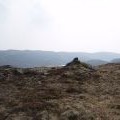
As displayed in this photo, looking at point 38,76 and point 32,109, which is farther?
point 38,76

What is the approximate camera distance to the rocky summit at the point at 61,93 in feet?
66.6

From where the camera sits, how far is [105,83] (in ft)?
91.2

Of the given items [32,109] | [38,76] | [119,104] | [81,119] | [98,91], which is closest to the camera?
[81,119]

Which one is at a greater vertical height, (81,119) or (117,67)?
(117,67)

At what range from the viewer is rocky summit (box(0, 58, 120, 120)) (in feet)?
66.6

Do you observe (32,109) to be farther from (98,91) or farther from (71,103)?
(98,91)

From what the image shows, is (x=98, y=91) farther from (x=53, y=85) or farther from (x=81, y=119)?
Answer: (x=81, y=119)

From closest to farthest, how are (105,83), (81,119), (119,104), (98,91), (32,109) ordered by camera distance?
(81,119) → (32,109) → (119,104) → (98,91) → (105,83)

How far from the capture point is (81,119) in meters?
19.7

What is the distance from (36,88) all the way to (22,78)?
11.9ft

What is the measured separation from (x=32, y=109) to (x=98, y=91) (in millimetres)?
6905

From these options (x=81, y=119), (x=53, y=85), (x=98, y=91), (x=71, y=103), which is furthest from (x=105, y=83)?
(x=81, y=119)

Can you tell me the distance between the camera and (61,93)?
80.8ft

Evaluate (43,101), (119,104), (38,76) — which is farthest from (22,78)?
(119,104)
